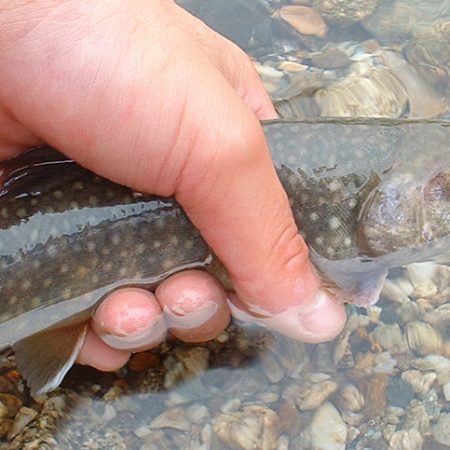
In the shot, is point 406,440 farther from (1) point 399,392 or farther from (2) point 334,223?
(2) point 334,223

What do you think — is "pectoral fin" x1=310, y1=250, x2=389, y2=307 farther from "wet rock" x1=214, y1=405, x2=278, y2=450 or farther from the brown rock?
the brown rock

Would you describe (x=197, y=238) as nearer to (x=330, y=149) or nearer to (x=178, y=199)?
(x=178, y=199)

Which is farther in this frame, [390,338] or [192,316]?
[390,338]

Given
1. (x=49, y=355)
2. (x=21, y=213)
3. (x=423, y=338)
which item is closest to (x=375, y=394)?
(x=423, y=338)

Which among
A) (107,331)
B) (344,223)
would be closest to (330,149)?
(344,223)

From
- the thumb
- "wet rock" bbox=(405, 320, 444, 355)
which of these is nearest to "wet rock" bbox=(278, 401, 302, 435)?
the thumb

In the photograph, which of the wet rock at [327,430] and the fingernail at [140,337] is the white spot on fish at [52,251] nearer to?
the fingernail at [140,337]
